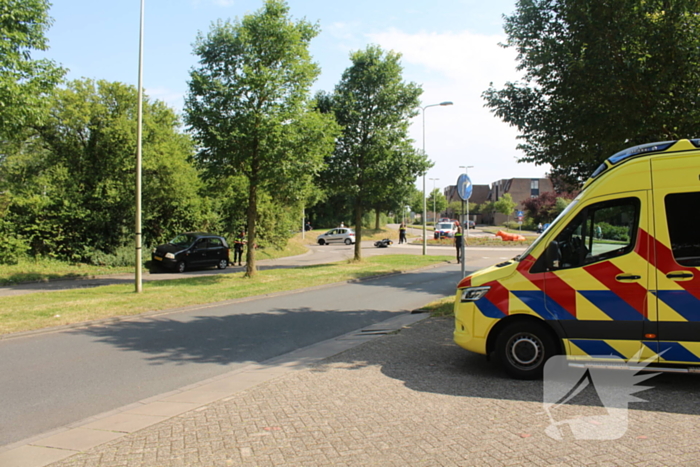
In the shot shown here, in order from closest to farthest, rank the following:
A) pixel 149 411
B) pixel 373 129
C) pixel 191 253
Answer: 1. pixel 149 411
2. pixel 373 129
3. pixel 191 253

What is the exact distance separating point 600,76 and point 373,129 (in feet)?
47.9

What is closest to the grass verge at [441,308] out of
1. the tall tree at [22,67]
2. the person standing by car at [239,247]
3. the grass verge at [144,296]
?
the grass verge at [144,296]

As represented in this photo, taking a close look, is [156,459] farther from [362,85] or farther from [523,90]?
[362,85]

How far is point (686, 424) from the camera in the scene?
4.34 m

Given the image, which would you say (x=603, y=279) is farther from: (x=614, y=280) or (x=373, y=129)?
(x=373, y=129)

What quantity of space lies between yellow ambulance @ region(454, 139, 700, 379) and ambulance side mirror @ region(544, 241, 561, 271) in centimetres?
1

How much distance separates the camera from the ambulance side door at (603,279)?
17.5 ft

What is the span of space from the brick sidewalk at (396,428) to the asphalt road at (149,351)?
1.29 metres

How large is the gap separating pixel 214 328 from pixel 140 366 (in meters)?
2.59

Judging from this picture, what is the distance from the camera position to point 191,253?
23.1 metres

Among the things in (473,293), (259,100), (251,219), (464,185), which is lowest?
(473,293)

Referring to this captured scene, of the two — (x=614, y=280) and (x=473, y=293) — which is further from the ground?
(x=614, y=280)

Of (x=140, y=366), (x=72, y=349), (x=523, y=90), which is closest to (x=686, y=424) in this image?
(x=140, y=366)

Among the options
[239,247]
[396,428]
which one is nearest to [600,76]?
[396,428]
